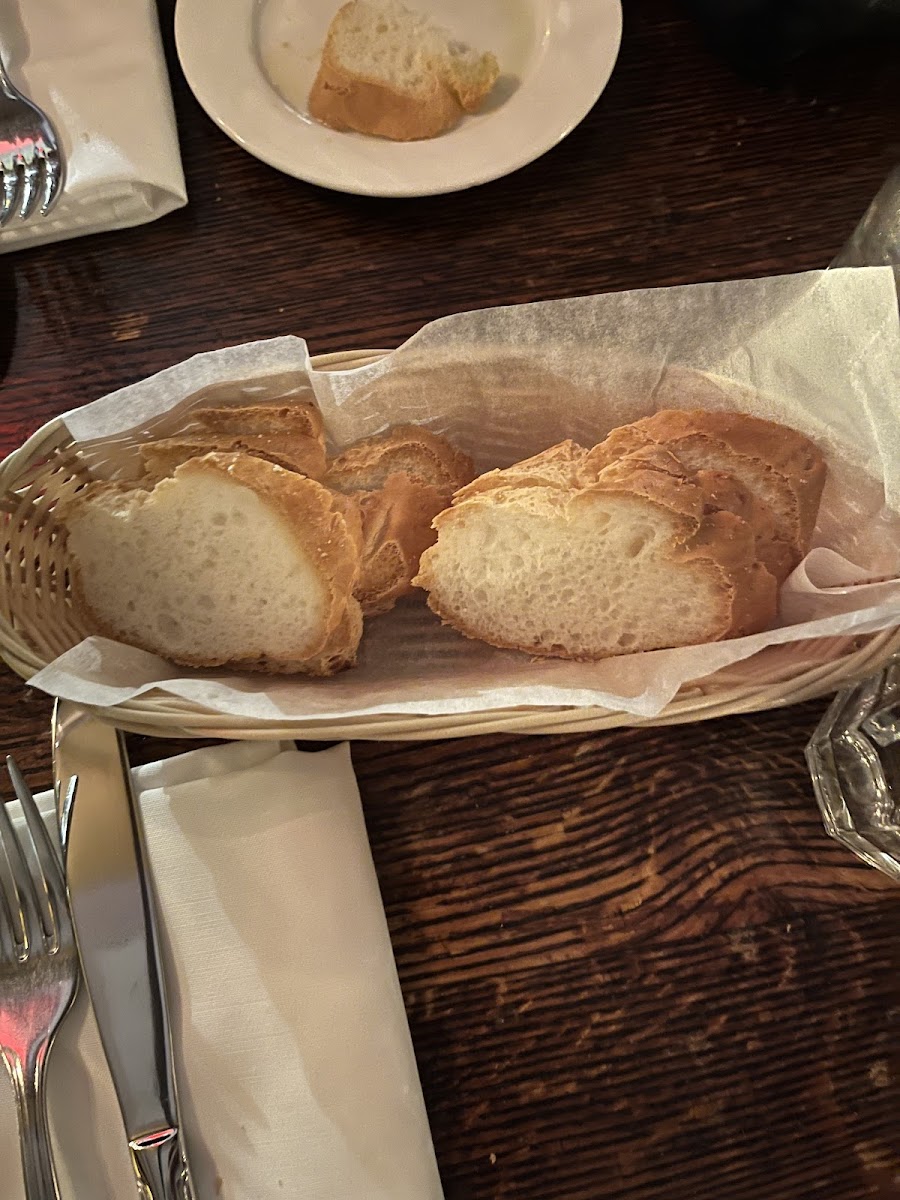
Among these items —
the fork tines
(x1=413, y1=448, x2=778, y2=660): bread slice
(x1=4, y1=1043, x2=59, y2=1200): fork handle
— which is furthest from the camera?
the fork tines

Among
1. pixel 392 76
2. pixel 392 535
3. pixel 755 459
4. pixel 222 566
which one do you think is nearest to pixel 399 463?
pixel 392 535

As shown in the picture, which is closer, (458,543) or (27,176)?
(458,543)

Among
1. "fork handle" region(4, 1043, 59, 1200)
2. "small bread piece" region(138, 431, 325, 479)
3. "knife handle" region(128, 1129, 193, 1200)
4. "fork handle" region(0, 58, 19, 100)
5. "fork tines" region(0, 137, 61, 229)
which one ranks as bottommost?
"knife handle" region(128, 1129, 193, 1200)

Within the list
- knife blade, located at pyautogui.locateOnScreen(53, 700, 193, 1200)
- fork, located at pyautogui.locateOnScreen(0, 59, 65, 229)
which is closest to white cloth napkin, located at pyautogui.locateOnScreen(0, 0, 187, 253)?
fork, located at pyautogui.locateOnScreen(0, 59, 65, 229)

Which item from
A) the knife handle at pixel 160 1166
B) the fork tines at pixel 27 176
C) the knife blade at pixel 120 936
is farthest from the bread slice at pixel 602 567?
the fork tines at pixel 27 176

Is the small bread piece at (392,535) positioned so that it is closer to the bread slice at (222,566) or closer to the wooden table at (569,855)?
the bread slice at (222,566)

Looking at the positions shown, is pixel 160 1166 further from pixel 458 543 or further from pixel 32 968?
pixel 458 543

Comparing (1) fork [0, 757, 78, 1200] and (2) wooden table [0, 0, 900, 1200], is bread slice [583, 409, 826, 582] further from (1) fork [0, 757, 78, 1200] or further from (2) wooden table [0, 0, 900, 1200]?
(1) fork [0, 757, 78, 1200]

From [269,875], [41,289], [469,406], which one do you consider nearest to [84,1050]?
[269,875]
